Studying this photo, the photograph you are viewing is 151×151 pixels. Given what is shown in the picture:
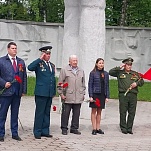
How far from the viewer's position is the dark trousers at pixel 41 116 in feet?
26.8

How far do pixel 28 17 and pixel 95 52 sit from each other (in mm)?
20999

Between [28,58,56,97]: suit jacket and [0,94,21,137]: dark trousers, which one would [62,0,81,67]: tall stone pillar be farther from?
[0,94,21,137]: dark trousers

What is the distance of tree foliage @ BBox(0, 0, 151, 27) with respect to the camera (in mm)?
25706

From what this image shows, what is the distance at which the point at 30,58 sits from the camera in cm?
2017

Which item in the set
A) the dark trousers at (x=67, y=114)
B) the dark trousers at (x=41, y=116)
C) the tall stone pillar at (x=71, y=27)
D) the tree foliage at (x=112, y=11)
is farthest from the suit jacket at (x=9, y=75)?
the tree foliage at (x=112, y=11)

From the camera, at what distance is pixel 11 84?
775 centimetres

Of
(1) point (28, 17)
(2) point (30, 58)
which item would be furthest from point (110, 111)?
(1) point (28, 17)

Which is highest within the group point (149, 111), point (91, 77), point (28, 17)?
point (28, 17)

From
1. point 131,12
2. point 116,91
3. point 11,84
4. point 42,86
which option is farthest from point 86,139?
point 131,12

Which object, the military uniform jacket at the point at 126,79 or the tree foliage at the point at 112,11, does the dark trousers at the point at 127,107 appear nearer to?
the military uniform jacket at the point at 126,79

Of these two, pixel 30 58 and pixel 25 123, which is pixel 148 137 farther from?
pixel 30 58

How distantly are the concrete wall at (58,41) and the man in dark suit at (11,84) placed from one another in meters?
12.0

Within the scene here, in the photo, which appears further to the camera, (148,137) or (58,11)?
(58,11)

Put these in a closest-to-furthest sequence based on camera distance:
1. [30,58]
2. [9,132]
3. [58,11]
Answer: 1. [9,132]
2. [30,58]
3. [58,11]
